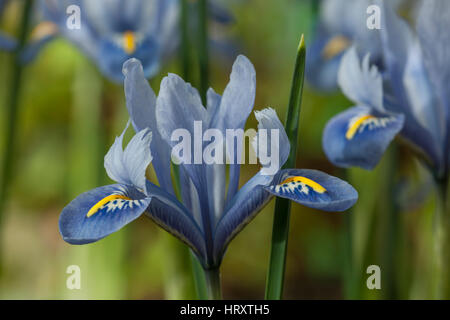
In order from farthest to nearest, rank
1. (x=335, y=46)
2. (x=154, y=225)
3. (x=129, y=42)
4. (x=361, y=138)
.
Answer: (x=154, y=225) → (x=335, y=46) → (x=129, y=42) → (x=361, y=138)

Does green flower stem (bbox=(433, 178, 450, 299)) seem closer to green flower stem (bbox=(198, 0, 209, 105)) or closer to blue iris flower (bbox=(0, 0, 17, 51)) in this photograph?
green flower stem (bbox=(198, 0, 209, 105))

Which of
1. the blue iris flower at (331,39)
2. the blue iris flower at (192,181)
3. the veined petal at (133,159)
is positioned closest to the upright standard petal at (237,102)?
the blue iris flower at (192,181)

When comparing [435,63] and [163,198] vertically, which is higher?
[435,63]

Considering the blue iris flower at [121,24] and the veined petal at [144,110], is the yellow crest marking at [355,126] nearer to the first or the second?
the veined petal at [144,110]

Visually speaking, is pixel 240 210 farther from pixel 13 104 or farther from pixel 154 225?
pixel 154 225

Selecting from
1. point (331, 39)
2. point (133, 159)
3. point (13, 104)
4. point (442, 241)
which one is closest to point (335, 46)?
point (331, 39)
